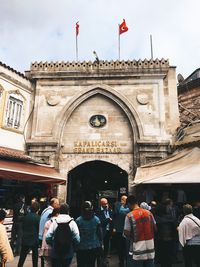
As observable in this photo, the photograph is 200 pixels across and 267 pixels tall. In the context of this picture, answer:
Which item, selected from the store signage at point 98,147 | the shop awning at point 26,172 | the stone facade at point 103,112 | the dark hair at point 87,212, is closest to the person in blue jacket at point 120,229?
the dark hair at point 87,212

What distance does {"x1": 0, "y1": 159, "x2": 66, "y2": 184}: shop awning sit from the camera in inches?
346

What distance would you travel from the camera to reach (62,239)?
4164 millimetres

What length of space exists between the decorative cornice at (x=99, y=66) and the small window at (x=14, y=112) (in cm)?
224

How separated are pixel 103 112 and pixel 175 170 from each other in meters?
5.93

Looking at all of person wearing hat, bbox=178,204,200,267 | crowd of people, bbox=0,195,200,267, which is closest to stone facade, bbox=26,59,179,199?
crowd of people, bbox=0,195,200,267

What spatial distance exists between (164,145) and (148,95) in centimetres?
287

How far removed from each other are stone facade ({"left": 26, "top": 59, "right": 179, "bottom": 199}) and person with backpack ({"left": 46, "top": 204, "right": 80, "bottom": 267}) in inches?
332

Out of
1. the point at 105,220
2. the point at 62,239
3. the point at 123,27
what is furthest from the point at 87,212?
the point at 123,27

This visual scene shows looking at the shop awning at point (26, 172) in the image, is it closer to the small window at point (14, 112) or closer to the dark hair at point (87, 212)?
the small window at point (14, 112)

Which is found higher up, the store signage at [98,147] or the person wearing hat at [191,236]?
the store signage at [98,147]

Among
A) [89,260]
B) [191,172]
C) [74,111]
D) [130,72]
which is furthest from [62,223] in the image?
[130,72]

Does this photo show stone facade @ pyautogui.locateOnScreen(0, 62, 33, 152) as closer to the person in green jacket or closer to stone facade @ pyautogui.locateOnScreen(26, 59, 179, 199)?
stone facade @ pyautogui.locateOnScreen(26, 59, 179, 199)

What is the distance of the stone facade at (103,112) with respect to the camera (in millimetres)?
12992

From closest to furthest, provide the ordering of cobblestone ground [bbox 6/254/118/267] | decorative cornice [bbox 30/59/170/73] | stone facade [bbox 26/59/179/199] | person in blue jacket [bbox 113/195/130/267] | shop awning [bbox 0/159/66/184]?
1. person in blue jacket [bbox 113/195/130/267]
2. cobblestone ground [bbox 6/254/118/267]
3. shop awning [bbox 0/159/66/184]
4. stone facade [bbox 26/59/179/199]
5. decorative cornice [bbox 30/59/170/73]
